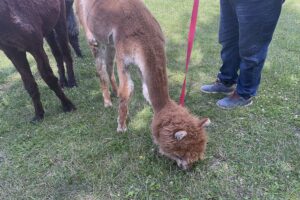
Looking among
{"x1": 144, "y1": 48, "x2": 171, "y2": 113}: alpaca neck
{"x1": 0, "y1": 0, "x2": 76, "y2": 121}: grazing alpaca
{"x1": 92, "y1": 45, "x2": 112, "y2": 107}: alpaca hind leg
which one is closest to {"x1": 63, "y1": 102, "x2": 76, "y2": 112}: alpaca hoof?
{"x1": 0, "y1": 0, "x2": 76, "y2": 121}: grazing alpaca

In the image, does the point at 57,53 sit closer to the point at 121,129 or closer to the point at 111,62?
the point at 111,62

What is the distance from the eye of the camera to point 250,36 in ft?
12.3

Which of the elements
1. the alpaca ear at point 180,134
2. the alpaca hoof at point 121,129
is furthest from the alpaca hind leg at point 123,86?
the alpaca ear at point 180,134

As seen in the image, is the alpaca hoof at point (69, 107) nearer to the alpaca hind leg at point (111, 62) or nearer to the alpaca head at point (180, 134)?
the alpaca hind leg at point (111, 62)

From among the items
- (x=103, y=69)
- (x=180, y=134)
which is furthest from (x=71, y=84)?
(x=180, y=134)

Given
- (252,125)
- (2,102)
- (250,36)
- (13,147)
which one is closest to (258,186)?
(252,125)

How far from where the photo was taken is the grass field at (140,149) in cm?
320

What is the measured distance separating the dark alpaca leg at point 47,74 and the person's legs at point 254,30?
2422 mm

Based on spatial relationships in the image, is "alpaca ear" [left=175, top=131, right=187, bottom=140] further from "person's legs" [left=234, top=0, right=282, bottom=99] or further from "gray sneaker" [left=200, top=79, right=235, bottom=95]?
"gray sneaker" [left=200, top=79, right=235, bottom=95]

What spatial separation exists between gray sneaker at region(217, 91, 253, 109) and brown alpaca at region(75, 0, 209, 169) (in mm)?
1460

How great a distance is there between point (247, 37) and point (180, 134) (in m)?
1.68

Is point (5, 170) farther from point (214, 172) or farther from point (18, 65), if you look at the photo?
point (214, 172)

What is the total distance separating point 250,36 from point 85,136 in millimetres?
2377

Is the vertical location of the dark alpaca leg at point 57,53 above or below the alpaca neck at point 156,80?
below
